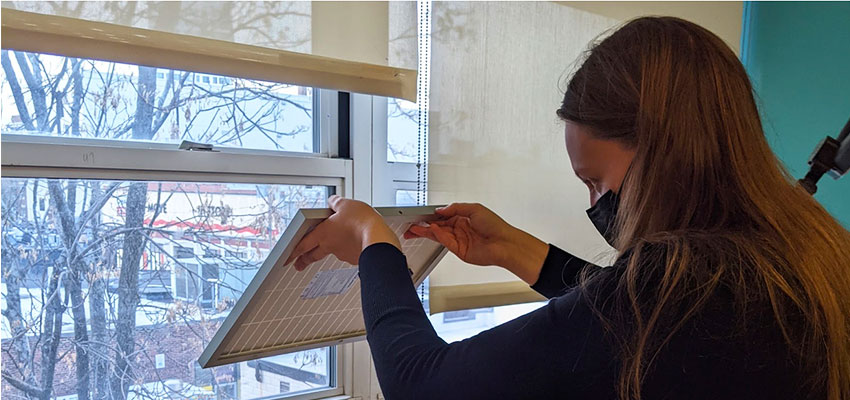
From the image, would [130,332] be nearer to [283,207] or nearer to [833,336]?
[283,207]

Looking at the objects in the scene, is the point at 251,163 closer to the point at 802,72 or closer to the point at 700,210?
the point at 700,210

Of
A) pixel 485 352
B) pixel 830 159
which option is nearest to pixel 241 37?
pixel 485 352

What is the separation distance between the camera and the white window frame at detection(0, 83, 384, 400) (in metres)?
1.03

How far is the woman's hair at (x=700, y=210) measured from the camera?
61 centimetres

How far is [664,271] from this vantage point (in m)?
0.62

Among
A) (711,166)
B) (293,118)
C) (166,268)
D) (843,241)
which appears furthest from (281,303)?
(843,241)

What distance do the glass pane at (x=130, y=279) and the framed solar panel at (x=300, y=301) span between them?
0.84 ft

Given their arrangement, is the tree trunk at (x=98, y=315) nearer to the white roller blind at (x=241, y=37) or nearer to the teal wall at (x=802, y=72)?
the white roller blind at (x=241, y=37)

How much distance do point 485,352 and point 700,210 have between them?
306 mm

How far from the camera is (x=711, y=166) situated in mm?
716

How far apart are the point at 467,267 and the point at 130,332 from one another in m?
0.68

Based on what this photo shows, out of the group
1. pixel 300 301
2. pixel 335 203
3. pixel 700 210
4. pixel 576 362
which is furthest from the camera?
pixel 300 301

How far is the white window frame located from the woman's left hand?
440 mm

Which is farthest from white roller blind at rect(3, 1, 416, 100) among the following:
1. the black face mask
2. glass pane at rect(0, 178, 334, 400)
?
the black face mask
